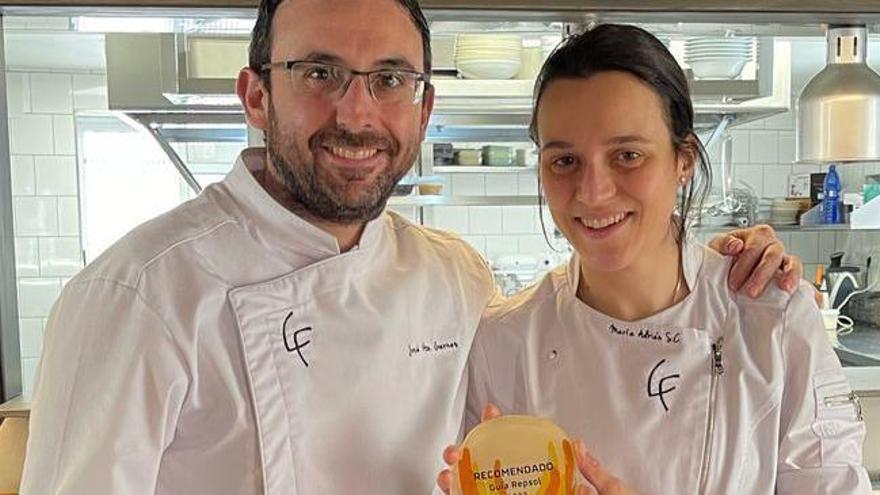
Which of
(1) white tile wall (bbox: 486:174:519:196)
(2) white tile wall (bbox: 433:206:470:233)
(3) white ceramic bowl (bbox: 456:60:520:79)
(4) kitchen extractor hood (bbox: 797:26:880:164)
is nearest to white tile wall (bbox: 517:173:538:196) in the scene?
(1) white tile wall (bbox: 486:174:519:196)

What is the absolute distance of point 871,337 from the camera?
370 cm

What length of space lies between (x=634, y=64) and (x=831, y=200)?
352 centimetres

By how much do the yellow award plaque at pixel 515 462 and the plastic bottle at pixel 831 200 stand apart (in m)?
3.64

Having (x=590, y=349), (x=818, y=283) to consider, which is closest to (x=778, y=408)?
(x=590, y=349)

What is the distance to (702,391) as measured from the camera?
1116mm

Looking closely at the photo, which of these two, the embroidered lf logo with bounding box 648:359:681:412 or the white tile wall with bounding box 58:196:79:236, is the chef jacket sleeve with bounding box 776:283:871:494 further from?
the white tile wall with bounding box 58:196:79:236

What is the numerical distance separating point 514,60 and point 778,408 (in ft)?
6.22

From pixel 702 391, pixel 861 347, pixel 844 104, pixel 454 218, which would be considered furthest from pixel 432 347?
pixel 454 218

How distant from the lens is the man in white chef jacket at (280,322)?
0.94m

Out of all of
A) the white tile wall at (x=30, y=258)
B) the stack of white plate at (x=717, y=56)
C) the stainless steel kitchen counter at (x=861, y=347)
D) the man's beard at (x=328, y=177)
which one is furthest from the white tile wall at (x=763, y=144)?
the man's beard at (x=328, y=177)

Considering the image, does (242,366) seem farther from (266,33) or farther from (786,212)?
(786,212)

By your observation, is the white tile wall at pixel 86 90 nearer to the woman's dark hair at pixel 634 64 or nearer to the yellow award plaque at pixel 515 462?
the woman's dark hair at pixel 634 64

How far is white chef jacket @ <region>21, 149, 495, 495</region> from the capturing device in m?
0.93

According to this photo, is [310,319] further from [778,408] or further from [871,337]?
[871,337]
